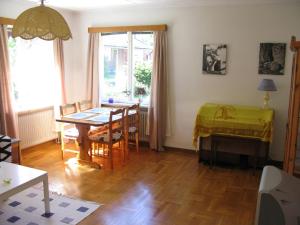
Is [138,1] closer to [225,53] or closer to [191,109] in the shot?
[225,53]

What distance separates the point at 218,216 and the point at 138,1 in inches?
122

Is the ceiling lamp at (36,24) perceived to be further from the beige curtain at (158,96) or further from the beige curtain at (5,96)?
the beige curtain at (158,96)

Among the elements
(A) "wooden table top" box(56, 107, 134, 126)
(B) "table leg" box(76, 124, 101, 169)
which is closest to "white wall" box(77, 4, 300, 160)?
(A) "wooden table top" box(56, 107, 134, 126)

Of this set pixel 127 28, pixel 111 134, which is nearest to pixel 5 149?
pixel 111 134

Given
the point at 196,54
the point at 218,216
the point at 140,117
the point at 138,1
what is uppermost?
the point at 138,1

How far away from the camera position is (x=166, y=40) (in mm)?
4793

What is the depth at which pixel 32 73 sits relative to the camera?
494 centimetres

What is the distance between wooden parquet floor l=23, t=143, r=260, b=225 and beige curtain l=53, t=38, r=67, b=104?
110 centimetres

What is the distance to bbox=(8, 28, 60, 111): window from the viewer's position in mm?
4648

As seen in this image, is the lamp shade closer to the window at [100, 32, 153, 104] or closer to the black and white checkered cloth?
the window at [100, 32, 153, 104]

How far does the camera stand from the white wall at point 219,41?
418 centimetres

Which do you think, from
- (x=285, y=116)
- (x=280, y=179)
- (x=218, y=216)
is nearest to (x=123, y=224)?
(x=218, y=216)

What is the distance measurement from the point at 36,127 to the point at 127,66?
1.87m

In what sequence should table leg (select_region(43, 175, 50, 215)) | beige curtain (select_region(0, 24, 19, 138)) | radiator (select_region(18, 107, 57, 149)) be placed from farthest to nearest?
radiator (select_region(18, 107, 57, 149)) → beige curtain (select_region(0, 24, 19, 138)) → table leg (select_region(43, 175, 50, 215))
